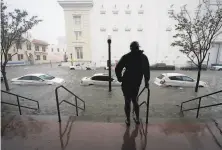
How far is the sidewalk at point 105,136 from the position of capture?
271cm

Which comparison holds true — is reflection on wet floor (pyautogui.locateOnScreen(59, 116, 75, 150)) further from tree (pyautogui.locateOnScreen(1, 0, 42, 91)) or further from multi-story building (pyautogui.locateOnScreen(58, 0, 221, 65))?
multi-story building (pyautogui.locateOnScreen(58, 0, 221, 65))

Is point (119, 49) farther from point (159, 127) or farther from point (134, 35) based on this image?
point (159, 127)

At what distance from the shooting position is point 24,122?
367 cm

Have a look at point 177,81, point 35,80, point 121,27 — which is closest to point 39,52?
point 121,27

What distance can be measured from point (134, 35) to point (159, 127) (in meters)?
28.3

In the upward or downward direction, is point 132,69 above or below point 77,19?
below

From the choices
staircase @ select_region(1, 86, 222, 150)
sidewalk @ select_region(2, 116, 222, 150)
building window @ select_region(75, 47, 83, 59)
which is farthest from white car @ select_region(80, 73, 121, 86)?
building window @ select_region(75, 47, 83, 59)

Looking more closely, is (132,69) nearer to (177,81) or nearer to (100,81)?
(100,81)

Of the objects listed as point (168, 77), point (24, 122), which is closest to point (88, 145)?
point (24, 122)

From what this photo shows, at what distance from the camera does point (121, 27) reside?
97.5 ft

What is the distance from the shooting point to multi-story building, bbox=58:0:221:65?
29312 millimetres

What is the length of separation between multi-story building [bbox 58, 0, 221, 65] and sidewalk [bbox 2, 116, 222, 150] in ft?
88.9

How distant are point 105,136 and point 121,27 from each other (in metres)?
29.1

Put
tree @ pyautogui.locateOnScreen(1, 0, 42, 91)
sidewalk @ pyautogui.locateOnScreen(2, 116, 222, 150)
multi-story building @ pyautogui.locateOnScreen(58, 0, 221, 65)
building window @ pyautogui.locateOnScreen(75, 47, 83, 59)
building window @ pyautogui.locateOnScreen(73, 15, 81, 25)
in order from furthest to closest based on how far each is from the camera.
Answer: building window @ pyautogui.locateOnScreen(75, 47, 83, 59) → building window @ pyautogui.locateOnScreen(73, 15, 81, 25) → multi-story building @ pyautogui.locateOnScreen(58, 0, 221, 65) → tree @ pyautogui.locateOnScreen(1, 0, 42, 91) → sidewalk @ pyautogui.locateOnScreen(2, 116, 222, 150)
